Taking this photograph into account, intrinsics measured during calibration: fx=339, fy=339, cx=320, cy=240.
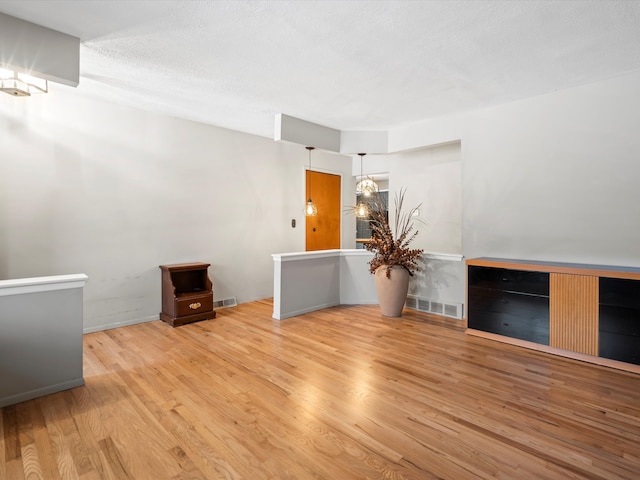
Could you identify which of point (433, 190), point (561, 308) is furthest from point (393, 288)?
point (433, 190)

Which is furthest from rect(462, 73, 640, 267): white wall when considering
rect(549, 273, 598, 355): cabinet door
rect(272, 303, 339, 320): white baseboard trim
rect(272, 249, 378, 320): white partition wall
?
rect(272, 303, 339, 320): white baseboard trim

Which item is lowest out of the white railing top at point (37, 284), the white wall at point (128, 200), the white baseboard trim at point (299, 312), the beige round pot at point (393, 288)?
the white baseboard trim at point (299, 312)

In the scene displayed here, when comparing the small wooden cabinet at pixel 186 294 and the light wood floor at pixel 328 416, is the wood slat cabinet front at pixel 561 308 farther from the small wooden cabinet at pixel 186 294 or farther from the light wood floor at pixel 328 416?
the small wooden cabinet at pixel 186 294

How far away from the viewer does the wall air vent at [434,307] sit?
4.42m

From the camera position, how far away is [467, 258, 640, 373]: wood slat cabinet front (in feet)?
9.41

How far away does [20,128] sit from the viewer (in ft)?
11.1

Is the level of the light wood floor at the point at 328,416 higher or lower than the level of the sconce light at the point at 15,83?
lower

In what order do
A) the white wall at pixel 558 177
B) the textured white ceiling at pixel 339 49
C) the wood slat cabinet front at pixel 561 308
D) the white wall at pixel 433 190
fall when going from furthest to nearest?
the white wall at pixel 433 190, the white wall at pixel 558 177, the wood slat cabinet front at pixel 561 308, the textured white ceiling at pixel 339 49

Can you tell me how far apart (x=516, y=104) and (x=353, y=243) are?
392cm

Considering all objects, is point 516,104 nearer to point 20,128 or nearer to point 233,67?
point 233,67

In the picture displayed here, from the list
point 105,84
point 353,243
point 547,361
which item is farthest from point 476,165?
point 105,84

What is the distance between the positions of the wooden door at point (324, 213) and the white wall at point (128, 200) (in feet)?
2.27

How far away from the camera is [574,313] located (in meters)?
3.12

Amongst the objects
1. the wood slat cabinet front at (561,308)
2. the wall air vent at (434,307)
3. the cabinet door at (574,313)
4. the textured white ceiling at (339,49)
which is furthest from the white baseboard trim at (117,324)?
the cabinet door at (574,313)
